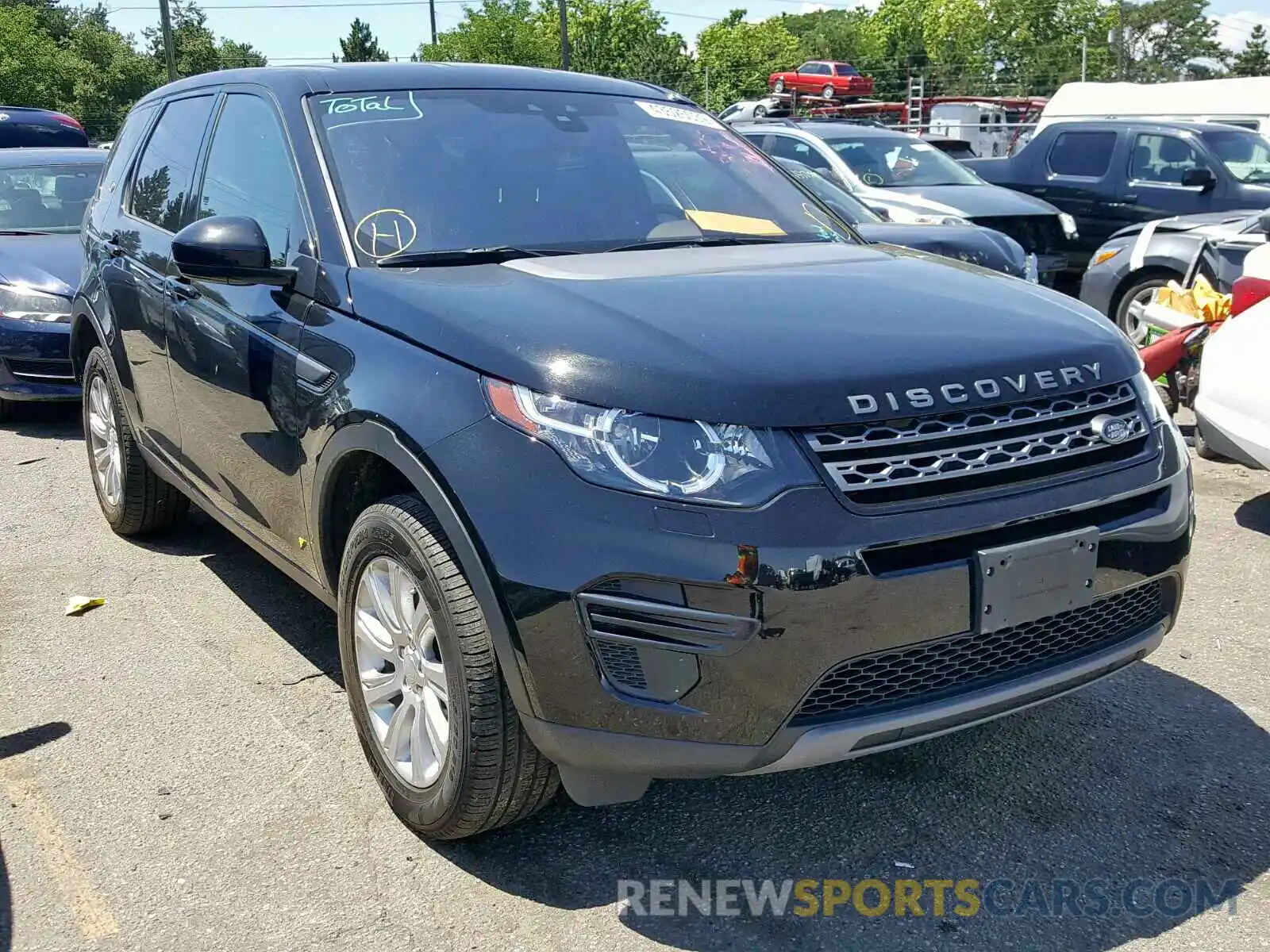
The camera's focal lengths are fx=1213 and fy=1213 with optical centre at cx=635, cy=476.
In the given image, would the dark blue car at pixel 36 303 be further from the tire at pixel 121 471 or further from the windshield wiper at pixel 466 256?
the windshield wiper at pixel 466 256

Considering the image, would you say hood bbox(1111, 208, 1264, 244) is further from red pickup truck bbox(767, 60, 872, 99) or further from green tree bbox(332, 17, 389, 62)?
green tree bbox(332, 17, 389, 62)

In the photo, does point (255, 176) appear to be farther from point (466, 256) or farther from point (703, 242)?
point (703, 242)

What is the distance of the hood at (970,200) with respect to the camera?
9.96 m

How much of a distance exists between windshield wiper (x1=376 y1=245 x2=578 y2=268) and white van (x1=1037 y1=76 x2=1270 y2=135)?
15.3 meters

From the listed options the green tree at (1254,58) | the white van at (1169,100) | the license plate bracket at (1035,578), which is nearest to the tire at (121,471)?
the license plate bracket at (1035,578)

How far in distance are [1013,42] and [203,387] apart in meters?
76.3

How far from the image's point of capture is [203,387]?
3.70 m

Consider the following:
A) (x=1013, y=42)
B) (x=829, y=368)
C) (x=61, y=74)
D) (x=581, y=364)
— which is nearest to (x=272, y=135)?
(x=581, y=364)

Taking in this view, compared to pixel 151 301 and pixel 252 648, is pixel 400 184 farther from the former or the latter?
pixel 252 648

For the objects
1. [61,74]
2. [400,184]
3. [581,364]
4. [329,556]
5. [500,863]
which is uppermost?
[61,74]

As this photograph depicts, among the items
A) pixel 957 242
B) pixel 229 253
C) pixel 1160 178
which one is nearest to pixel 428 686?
pixel 229 253

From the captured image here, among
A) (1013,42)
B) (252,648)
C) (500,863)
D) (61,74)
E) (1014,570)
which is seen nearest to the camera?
(1014,570)

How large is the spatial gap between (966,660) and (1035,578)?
8.8 inches

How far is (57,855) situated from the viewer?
9.37 ft
